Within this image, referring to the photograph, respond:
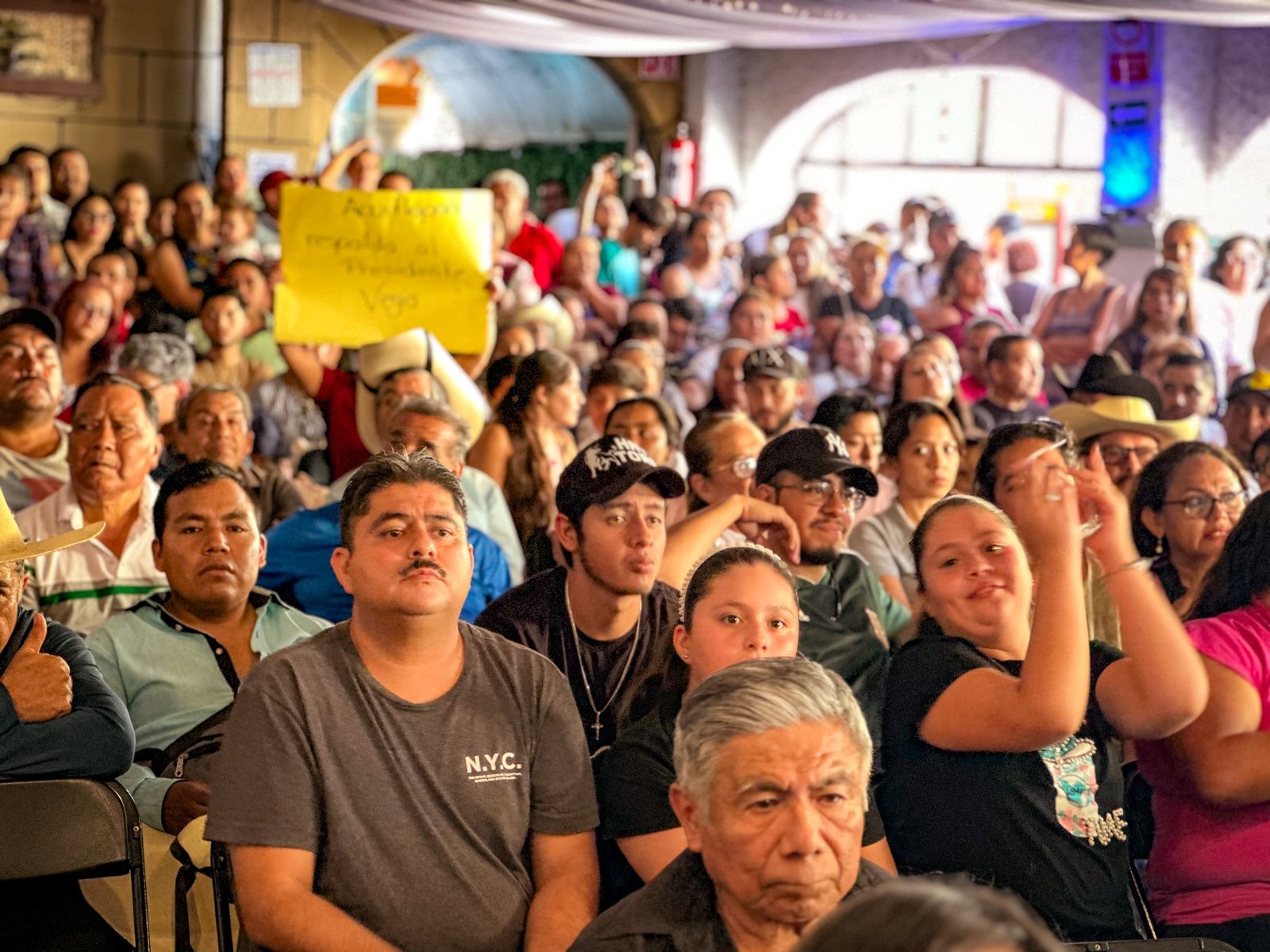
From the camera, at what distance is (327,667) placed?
2.87 m

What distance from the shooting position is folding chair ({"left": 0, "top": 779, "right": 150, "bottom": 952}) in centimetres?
298

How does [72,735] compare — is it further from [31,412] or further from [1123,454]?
[1123,454]

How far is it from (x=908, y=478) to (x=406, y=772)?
268 cm

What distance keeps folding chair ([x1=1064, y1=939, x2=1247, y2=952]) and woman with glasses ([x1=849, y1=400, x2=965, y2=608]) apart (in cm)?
220

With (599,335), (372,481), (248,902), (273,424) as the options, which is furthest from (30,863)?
(599,335)

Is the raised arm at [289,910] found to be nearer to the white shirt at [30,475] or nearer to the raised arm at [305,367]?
the white shirt at [30,475]

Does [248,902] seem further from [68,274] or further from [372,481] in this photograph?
[68,274]

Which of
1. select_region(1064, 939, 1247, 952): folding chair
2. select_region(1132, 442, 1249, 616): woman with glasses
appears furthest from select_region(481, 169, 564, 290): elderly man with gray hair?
select_region(1064, 939, 1247, 952): folding chair

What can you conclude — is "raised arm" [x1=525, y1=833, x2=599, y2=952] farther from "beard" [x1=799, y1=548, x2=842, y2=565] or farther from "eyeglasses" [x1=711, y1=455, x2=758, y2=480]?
"eyeglasses" [x1=711, y1=455, x2=758, y2=480]

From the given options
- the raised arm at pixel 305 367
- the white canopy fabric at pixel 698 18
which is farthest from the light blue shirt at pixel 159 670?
the white canopy fabric at pixel 698 18

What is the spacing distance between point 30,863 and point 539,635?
3.64 feet

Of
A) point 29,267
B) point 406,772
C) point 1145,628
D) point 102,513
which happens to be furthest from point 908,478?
point 29,267

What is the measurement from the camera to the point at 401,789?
282 cm

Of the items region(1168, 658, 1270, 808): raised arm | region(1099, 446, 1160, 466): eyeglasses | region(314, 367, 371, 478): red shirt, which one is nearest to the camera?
region(1168, 658, 1270, 808): raised arm
